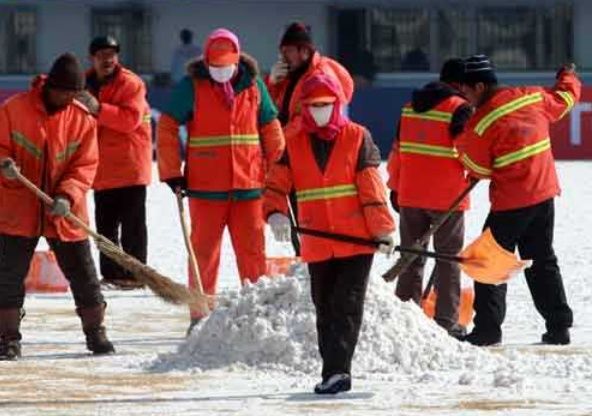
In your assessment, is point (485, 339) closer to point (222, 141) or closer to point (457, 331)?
point (457, 331)

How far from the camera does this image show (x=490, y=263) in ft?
34.4

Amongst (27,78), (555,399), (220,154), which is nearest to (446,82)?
(220,154)

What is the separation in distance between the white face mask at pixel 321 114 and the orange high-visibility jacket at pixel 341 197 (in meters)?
0.11

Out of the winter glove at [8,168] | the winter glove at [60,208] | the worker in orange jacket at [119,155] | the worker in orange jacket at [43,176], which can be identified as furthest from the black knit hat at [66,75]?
the worker in orange jacket at [119,155]

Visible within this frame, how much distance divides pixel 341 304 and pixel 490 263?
993 mm

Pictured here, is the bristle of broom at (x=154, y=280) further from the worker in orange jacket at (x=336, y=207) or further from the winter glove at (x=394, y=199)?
the worker in orange jacket at (x=336, y=207)

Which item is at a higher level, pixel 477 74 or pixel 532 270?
pixel 477 74

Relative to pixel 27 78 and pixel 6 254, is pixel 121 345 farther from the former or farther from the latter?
pixel 27 78

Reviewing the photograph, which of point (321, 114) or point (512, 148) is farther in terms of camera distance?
point (512, 148)

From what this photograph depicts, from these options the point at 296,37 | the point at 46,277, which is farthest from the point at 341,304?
the point at 46,277

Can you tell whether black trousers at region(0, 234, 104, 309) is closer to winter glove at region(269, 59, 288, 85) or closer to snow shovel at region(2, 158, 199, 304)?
snow shovel at region(2, 158, 199, 304)

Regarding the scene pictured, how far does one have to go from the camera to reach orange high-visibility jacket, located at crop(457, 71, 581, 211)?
1156 centimetres

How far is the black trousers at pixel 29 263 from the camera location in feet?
37.1

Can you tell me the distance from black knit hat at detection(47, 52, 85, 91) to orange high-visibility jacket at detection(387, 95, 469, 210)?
2.11 m
